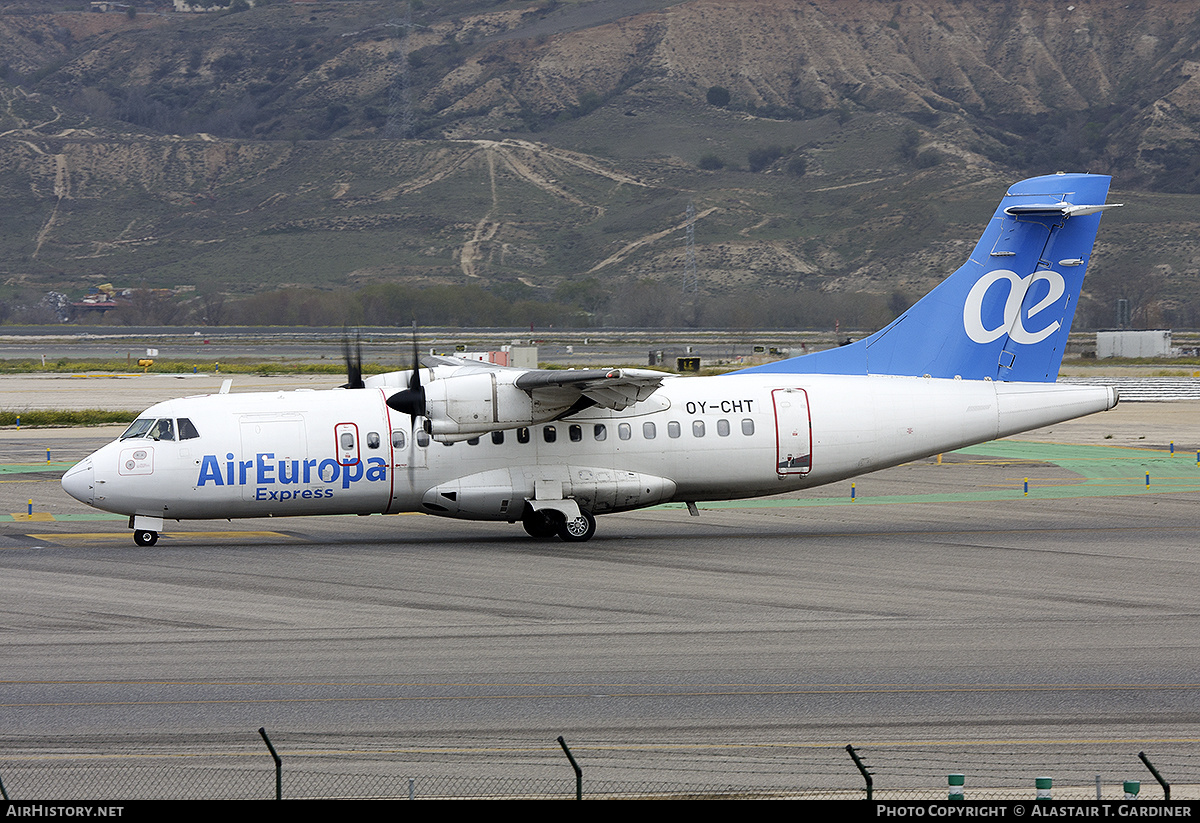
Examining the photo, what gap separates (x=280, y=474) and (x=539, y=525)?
5199 millimetres

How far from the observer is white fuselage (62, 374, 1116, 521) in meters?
22.7

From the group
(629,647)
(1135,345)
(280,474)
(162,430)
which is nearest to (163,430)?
(162,430)

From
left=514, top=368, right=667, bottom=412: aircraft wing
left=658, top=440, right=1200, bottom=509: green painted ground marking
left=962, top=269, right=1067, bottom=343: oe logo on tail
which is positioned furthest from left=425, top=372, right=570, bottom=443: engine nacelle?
left=962, top=269, right=1067, bottom=343: oe logo on tail

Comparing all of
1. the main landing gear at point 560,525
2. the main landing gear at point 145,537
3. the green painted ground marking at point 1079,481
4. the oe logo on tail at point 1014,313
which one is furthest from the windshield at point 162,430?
the oe logo on tail at point 1014,313

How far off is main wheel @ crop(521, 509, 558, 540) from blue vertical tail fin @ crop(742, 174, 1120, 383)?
642cm

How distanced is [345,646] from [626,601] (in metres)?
4.50

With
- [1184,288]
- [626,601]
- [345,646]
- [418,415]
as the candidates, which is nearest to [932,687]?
[626,601]

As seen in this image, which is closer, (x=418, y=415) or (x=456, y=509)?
(x=418, y=415)

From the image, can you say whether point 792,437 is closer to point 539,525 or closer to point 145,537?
point 539,525

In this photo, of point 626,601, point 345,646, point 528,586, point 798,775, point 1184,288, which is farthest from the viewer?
point 1184,288

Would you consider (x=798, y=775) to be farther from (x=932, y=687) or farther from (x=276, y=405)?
(x=276, y=405)

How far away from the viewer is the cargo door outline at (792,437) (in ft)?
78.8

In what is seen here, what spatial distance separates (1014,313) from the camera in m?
25.1

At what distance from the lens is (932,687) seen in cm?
1298
